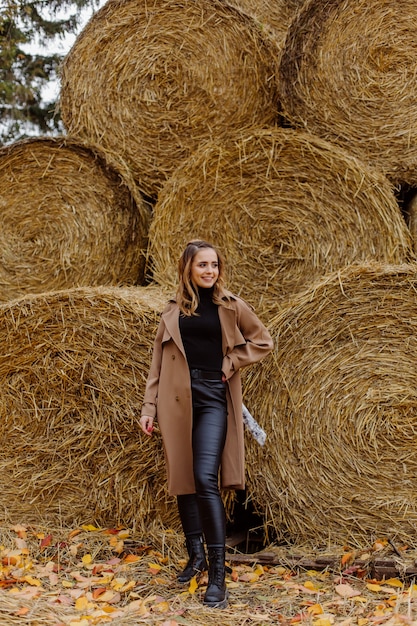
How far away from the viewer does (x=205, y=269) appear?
3.25m

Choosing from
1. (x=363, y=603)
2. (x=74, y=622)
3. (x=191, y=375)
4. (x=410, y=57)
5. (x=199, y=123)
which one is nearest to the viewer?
(x=74, y=622)

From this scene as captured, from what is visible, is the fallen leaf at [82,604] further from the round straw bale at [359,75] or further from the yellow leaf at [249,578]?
the round straw bale at [359,75]

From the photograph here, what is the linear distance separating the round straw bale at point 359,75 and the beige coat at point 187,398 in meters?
1.50

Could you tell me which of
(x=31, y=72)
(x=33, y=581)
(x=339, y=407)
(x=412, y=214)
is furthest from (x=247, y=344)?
(x=31, y=72)

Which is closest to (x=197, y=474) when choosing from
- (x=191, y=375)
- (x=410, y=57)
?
(x=191, y=375)

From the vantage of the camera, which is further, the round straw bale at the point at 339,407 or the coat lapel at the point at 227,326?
the round straw bale at the point at 339,407

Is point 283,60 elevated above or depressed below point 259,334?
above

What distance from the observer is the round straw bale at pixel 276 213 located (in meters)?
4.08

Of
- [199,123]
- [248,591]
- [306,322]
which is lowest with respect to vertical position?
[248,591]

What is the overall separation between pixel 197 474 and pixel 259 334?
0.65 metres

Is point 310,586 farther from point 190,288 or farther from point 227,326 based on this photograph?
point 190,288

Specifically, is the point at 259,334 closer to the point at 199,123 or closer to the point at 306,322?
the point at 306,322

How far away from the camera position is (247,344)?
10.7 feet

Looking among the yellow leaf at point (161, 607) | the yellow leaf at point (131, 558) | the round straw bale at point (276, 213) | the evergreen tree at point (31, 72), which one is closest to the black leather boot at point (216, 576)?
the yellow leaf at point (161, 607)
